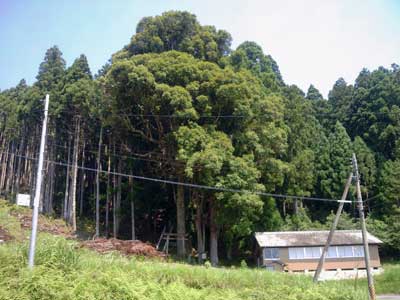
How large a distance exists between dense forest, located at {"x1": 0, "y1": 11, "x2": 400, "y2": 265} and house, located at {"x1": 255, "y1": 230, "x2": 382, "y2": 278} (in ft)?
6.92

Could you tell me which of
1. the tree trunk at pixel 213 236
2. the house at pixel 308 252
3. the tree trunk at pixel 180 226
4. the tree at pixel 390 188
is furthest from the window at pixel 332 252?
the tree trunk at pixel 180 226

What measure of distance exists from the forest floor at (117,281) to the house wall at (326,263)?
11.6m

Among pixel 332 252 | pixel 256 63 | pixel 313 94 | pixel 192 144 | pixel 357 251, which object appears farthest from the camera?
pixel 313 94

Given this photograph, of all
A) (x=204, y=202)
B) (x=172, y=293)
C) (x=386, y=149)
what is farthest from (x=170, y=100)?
(x=386, y=149)

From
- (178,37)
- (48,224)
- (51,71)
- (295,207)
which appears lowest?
(48,224)

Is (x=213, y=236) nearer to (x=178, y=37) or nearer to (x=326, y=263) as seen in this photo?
(x=326, y=263)

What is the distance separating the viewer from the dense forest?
24.1 metres

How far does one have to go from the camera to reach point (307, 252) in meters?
27.0

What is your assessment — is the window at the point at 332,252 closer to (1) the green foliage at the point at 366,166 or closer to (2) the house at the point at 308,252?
(2) the house at the point at 308,252

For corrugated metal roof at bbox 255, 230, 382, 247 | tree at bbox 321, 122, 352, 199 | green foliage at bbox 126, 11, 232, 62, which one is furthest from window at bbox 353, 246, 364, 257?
green foliage at bbox 126, 11, 232, 62

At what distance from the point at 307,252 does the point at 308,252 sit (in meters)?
0.07

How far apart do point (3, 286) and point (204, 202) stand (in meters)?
18.6

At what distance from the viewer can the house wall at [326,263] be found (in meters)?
26.5

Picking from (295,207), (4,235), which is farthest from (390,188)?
(4,235)
